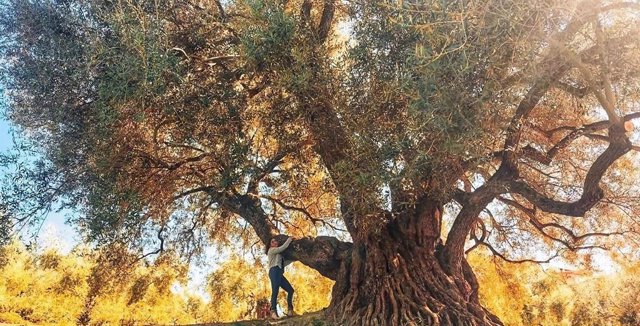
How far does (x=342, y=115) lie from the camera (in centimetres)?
878

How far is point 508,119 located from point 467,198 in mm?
3650

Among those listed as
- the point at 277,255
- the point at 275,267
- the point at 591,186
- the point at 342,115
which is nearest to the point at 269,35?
the point at 342,115

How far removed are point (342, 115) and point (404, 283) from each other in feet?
11.9

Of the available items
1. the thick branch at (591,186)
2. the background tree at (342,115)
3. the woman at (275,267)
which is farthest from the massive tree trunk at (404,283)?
the thick branch at (591,186)

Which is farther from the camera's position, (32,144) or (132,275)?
(132,275)

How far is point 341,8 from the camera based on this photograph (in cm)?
1123

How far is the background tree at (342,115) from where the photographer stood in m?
7.00

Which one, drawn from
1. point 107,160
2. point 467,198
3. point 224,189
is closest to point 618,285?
point 467,198

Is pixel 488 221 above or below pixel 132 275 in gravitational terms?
above

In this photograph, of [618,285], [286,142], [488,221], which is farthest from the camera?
[618,285]

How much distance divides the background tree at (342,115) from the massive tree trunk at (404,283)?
4cm

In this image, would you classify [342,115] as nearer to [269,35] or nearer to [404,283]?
[269,35]

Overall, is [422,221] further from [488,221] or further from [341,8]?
[488,221]

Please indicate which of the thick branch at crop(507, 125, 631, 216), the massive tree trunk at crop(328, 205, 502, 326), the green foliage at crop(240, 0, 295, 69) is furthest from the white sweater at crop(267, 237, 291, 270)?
the thick branch at crop(507, 125, 631, 216)
